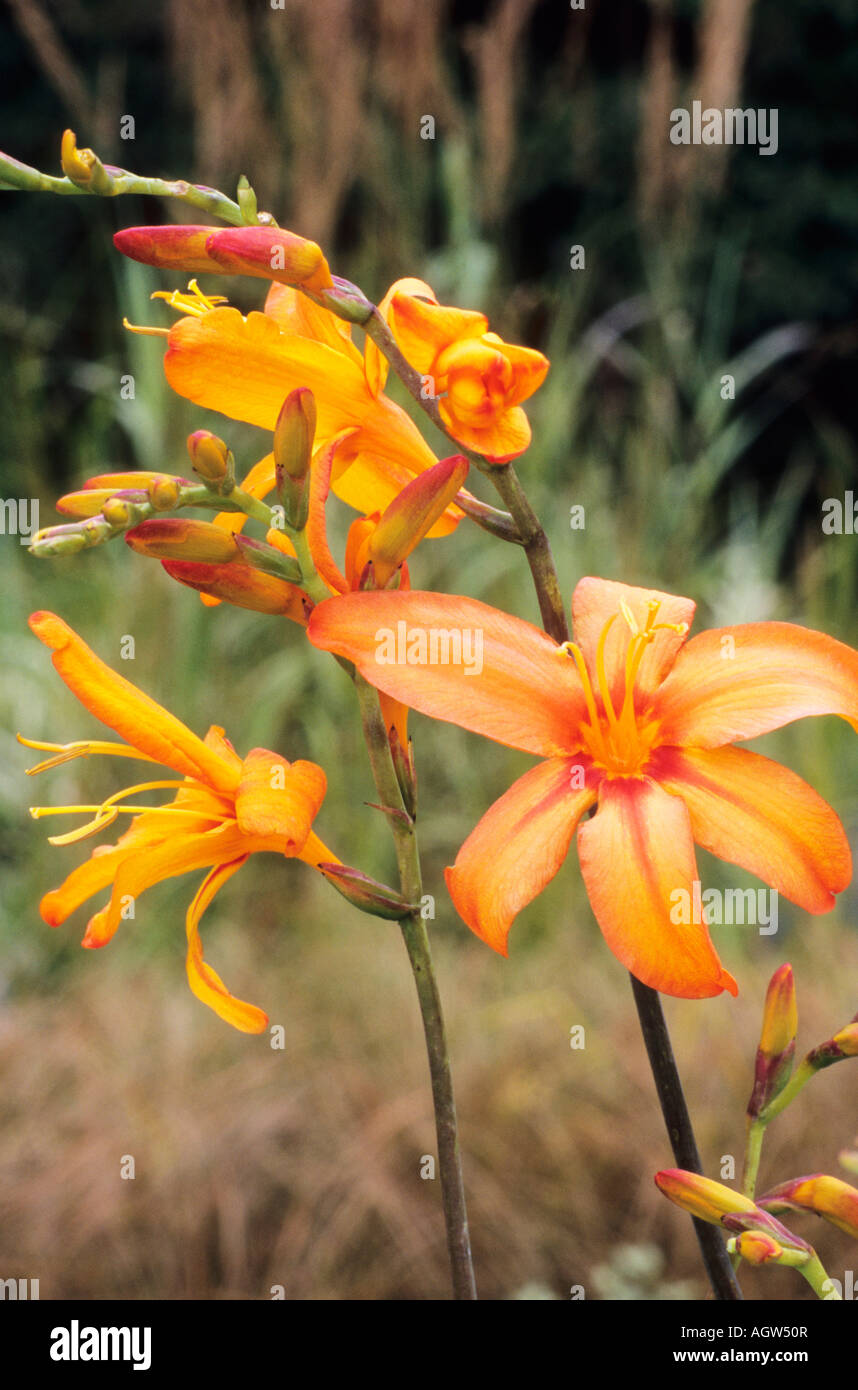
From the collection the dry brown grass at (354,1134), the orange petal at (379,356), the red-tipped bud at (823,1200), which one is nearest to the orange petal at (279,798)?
the orange petal at (379,356)

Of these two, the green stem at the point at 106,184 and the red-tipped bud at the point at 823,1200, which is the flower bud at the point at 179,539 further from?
the red-tipped bud at the point at 823,1200

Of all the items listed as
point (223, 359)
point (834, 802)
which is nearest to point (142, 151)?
point (834, 802)

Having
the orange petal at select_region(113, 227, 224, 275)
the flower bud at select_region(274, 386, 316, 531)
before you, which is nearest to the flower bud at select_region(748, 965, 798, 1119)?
the flower bud at select_region(274, 386, 316, 531)

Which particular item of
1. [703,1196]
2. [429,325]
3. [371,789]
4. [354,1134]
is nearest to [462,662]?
[429,325]

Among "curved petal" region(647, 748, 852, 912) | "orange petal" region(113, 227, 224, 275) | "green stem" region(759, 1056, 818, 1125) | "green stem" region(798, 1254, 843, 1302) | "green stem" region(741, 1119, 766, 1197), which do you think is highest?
"orange petal" region(113, 227, 224, 275)

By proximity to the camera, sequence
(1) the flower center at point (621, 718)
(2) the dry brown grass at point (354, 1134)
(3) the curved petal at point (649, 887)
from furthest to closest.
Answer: (2) the dry brown grass at point (354, 1134) → (1) the flower center at point (621, 718) → (3) the curved petal at point (649, 887)

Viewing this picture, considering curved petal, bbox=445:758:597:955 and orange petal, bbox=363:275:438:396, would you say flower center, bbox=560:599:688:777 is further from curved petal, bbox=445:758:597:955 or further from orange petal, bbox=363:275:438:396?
orange petal, bbox=363:275:438:396
